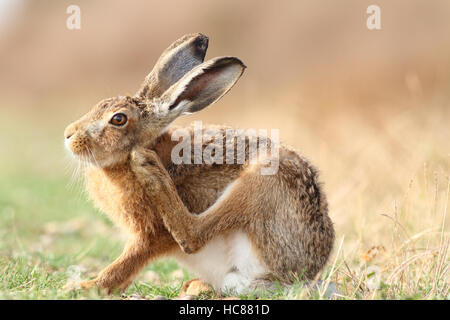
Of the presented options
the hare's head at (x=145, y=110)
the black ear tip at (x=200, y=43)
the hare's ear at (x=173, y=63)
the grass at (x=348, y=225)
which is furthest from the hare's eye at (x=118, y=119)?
the black ear tip at (x=200, y=43)

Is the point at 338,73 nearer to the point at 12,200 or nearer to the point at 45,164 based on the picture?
the point at 45,164

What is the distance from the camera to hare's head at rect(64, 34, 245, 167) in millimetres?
4594

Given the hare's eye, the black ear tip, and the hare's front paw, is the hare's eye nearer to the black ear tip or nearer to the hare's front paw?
the hare's front paw

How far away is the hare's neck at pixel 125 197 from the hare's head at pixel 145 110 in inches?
4.5

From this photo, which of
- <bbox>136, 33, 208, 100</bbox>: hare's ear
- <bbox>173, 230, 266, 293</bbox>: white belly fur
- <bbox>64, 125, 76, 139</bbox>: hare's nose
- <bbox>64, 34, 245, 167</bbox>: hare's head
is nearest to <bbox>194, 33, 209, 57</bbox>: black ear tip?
<bbox>136, 33, 208, 100</bbox>: hare's ear

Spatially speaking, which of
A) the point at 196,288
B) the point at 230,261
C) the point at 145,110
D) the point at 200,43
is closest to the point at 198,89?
the point at 145,110

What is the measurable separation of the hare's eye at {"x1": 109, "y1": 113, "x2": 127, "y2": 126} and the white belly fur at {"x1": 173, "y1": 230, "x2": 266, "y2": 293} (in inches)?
43.9

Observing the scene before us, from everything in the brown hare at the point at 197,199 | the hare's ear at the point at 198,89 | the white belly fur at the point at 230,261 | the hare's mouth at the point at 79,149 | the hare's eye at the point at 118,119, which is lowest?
the white belly fur at the point at 230,261

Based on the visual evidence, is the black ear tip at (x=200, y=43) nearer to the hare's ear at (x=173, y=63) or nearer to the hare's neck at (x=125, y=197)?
the hare's ear at (x=173, y=63)

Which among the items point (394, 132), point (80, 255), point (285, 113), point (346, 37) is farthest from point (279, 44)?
point (80, 255)

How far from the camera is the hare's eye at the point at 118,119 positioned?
4676 mm

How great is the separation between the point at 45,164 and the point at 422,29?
11.9 m

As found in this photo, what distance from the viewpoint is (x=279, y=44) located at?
77.9 ft

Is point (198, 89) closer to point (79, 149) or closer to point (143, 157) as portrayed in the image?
point (143, 157)
